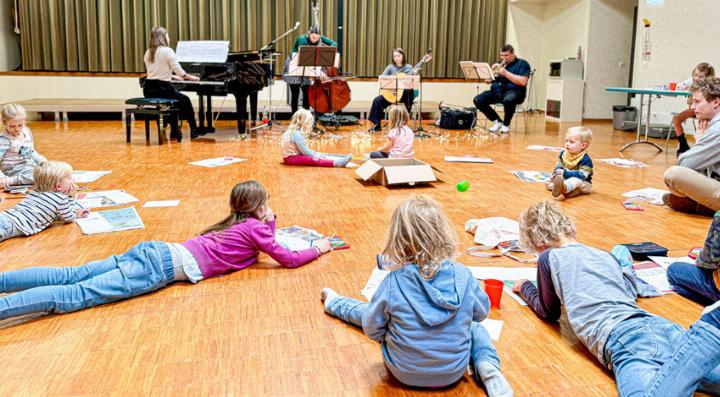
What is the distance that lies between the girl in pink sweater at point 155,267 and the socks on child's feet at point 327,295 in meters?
0.40

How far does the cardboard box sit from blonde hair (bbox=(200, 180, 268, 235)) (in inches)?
78.0

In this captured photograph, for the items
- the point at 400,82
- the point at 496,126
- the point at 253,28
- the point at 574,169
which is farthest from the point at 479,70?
the point at 253,28

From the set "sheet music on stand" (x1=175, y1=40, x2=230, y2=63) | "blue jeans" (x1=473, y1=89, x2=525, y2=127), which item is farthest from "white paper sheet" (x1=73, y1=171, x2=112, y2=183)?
"blue jeans" (x1=473, y1=89, x2=525, y2=127)

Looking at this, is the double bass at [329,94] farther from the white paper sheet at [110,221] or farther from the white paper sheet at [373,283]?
the white paper sheet at [373,283]

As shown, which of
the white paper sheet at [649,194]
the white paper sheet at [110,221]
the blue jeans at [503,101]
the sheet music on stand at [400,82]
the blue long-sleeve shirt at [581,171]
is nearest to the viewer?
the white paper sheet at [110,221]

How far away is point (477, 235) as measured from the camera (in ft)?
11.3

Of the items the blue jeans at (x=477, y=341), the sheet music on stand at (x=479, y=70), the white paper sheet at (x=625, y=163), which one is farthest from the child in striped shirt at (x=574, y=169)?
the sheet music on stand at (x=479, y=70)

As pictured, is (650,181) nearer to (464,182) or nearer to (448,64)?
(464,182)

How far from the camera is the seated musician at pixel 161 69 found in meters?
6.95

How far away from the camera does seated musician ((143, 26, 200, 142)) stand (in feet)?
22.8

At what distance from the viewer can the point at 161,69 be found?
7031 millimetres

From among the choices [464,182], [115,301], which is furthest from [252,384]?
[464,182]

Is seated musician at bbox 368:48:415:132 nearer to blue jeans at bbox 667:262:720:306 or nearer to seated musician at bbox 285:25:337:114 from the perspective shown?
seated musician at bbox 285:25:337:114

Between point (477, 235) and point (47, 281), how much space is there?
2138 millimetres
